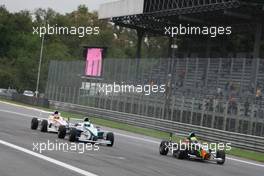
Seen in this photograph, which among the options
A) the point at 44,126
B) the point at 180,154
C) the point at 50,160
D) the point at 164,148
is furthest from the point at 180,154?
the point at 44,126

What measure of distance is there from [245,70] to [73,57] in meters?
79.8

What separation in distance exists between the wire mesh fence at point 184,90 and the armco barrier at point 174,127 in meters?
0.66

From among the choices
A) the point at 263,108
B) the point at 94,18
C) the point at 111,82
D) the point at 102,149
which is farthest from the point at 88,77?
the point at 94,18

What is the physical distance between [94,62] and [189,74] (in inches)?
588

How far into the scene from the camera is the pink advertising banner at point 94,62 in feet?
157

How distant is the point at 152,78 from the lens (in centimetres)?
3994

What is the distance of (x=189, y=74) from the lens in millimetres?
35781

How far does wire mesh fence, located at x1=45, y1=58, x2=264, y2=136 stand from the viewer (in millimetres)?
29938

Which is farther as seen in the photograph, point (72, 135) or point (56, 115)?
point (56, 115)

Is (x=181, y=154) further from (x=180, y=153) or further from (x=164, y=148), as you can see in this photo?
(x=164, y=148)

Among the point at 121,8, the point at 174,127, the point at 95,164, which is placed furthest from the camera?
the point at 121,8

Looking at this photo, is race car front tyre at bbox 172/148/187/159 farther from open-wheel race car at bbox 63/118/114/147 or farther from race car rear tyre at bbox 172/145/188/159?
open-wheel race car at bbox 63/118/114/147

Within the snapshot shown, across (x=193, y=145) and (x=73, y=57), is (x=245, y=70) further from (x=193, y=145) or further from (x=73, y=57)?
(x=73, y=57)

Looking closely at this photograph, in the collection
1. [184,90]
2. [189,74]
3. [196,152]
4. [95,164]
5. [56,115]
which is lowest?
[95,164]
